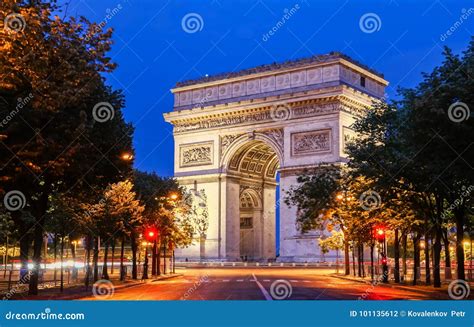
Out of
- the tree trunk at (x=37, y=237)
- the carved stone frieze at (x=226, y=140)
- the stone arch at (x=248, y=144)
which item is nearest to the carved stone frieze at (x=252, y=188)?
the stone arch at (x=248, y=144)

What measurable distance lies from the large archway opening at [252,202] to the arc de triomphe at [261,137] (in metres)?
0.12

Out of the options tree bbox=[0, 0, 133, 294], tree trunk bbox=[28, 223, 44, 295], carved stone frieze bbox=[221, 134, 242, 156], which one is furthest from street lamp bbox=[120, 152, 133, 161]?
carved stone frieze bbox=[221, 134, 242, 156]

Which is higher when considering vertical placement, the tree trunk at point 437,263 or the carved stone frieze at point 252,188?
the carved stone frieze at point 252,188

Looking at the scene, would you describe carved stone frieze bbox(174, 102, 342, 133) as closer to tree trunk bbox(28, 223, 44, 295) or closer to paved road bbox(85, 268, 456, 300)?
paved road bbox(85, 268, 456, 300)

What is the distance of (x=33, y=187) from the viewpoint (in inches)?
1145

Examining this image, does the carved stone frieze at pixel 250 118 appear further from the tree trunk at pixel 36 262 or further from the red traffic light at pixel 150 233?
the tree trunk at pixel 36 262

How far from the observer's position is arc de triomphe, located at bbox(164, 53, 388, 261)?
72.9 metres

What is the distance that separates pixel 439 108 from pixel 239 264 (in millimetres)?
53973

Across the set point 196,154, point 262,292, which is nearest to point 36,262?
point 262,292

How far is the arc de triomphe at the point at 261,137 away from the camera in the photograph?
72.9 metres

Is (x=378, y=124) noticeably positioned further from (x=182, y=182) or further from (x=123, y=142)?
(x=182, y=182)

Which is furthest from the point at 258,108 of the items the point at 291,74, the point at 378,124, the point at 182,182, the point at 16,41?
the point at 16,41

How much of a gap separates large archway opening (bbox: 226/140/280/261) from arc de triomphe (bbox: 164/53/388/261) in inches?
4.8

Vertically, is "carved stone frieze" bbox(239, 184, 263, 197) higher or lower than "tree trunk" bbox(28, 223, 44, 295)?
higher
